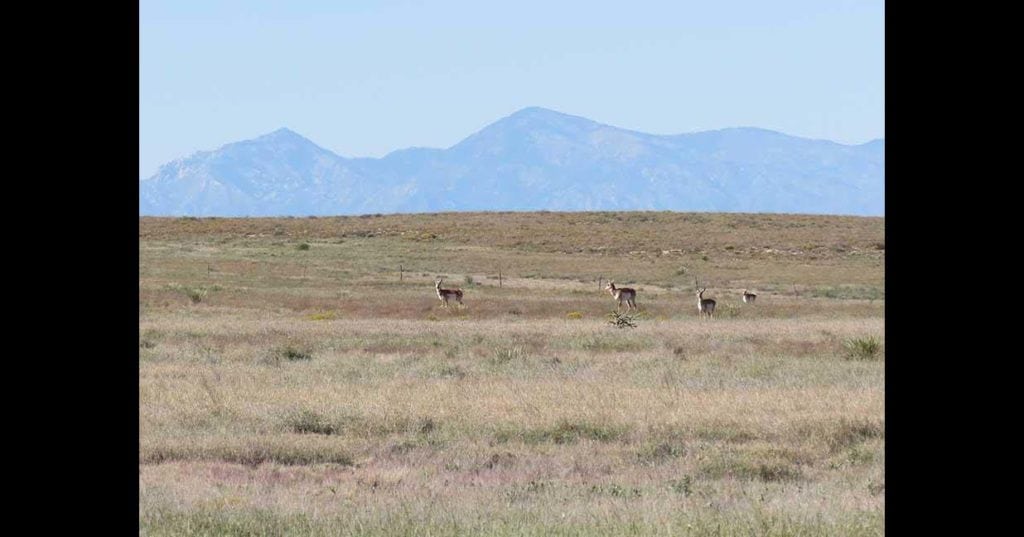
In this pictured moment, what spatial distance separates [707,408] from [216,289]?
30087mm

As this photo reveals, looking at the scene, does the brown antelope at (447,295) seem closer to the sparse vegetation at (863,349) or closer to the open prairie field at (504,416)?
the open prairie field at (504,416)

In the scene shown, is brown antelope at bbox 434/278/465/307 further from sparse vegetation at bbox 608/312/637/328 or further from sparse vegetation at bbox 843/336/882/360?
sparse vegetation at bbox 843/336/882/360

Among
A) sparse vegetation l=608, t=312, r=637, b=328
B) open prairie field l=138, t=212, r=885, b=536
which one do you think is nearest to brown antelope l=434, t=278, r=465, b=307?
open prairie field l=138, t=212, r=885, b=536

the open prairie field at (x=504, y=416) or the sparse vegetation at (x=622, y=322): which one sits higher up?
the sparse vegetation at (x=622, y=322)

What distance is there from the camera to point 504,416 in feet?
42.6

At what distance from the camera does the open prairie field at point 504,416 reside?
7613 mm

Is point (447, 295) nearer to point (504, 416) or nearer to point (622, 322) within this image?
point (622, 322)

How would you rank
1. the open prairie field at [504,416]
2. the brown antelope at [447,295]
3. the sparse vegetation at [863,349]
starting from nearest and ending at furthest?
the open prairie field at [504,416]
the sparse vegetation at [863,349]
the brown antelope at [447,295]

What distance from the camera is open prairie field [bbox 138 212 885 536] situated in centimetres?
761

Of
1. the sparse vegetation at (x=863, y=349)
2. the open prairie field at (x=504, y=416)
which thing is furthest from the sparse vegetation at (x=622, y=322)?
the sparse vegetation at (x=863, y=349)

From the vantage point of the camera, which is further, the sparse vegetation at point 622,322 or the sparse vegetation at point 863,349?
the sparse vegetation at point 622,322
